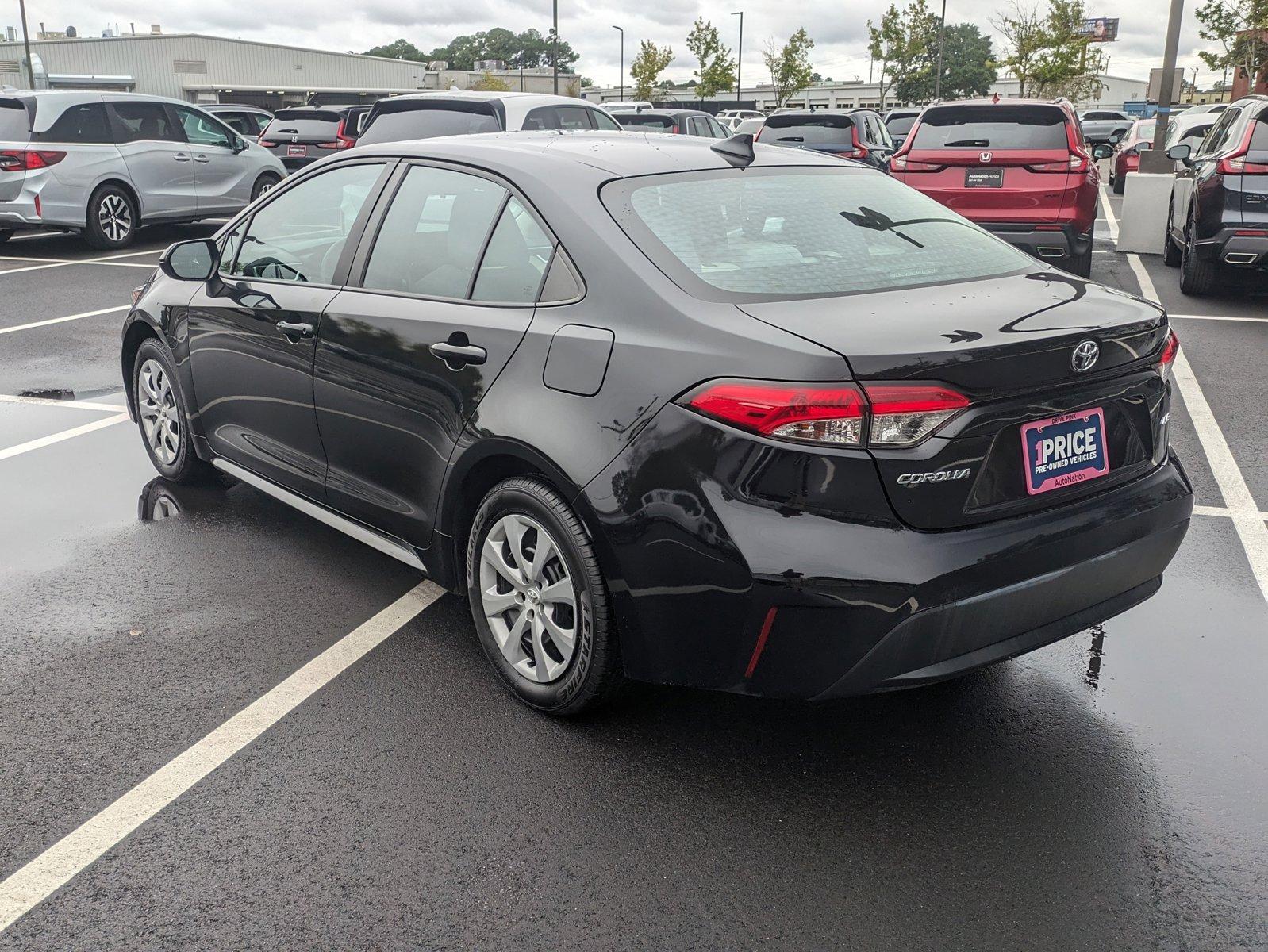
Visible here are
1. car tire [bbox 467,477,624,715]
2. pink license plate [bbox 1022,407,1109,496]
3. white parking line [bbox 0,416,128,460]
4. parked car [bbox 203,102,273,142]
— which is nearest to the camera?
pink license plate [bbox 1022,407,1109,496]

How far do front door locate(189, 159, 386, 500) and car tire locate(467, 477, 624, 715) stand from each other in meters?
1.04

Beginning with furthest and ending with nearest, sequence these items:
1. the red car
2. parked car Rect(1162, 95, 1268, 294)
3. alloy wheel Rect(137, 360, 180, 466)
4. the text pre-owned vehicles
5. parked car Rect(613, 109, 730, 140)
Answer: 1. the red car
2. parked car Rect(613, 109, 730, 140)
3. the text pre-owned vehicles
4. parked car Rect(1162, 95, 1268, 294)
5. alloy wheel Rect(137, 360, 180, 466)

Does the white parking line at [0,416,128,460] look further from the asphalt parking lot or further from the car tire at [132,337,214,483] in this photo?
the asphalt parking lot

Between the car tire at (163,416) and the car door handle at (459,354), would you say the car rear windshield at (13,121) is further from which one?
the car door handle at (459,354)

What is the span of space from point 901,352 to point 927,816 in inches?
46.1

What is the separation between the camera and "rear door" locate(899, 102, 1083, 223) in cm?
1081

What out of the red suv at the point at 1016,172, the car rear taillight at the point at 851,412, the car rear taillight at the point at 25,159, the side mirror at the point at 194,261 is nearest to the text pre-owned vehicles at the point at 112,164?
the car rear taillight at the point at 25,159

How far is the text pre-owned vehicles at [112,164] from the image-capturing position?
13.6 m

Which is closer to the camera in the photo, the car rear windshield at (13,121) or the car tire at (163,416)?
the car tire at (163,416)

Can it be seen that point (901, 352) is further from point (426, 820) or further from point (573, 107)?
point (573, 107)

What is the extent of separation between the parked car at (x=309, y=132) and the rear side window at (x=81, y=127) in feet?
10.7

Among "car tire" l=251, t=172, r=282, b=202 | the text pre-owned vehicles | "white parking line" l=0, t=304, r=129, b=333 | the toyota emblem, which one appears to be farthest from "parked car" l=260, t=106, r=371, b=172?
the toyota emblem

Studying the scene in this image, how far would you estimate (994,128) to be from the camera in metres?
11.3

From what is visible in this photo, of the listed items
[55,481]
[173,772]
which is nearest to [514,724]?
[173,772]
